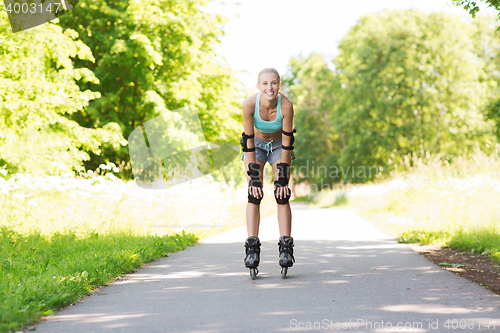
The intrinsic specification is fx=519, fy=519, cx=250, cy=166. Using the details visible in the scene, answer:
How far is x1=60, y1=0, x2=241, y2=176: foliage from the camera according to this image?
18422 mm

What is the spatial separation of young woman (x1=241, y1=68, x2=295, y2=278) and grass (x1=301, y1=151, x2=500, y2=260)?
331cm

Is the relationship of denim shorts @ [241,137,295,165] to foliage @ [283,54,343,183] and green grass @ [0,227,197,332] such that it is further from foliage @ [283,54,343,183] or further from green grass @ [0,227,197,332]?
foliage @ [283,54,343,183]

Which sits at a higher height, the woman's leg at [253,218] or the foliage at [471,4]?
the foliage at [471,4]

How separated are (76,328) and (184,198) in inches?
405

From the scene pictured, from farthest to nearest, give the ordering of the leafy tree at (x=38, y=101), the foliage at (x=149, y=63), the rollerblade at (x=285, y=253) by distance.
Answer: the foliage at (x=149, y=63) → the leafy tree at (x=38, y=101) → the rollerblade at (x=285, y=253)

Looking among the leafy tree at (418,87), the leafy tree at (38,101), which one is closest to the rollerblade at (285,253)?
the leafy tree at (38,101)

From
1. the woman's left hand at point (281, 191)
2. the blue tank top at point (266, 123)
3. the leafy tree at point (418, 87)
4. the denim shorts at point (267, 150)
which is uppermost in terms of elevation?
the leafy tree at point (418, 87)

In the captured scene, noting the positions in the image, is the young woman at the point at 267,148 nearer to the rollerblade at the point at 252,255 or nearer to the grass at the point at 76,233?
the rollerblade at the point at 252,255

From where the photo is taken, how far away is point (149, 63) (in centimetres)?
1830

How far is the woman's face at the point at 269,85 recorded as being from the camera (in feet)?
18.0

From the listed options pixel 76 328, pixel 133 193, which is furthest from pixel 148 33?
pixel 76 328

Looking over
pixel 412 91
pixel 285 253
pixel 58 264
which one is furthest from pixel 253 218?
pixel 412 91

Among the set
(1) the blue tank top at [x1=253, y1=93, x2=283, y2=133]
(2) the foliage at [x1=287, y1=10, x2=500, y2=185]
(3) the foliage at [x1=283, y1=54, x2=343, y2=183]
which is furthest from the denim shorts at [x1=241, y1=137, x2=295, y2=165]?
(3) the foliage at [x1=283, y1=54, x2=343, y2=183]

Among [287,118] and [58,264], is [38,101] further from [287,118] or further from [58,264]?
[287,118]
